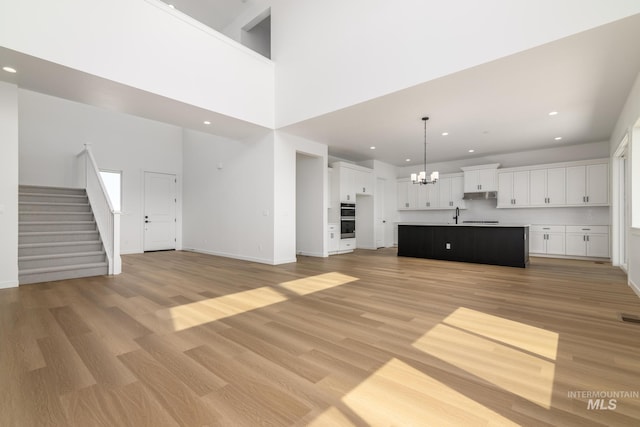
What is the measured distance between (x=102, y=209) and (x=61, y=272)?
4.62 ft

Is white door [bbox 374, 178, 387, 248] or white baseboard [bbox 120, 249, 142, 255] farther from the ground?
white door [bbox 374, 178, 387, 248]

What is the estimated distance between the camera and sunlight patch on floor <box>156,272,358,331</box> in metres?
2.92

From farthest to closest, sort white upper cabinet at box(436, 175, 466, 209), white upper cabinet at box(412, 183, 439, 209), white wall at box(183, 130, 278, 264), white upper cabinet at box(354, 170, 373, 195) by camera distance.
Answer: white upper cabinet at box(412, 183, 439, 209) → white upper cabinet at box(436, 175, 466, 209) → white upper cabinet at box(354, 170, 373, 195) → white wall at box(183, 130, 278, 264)

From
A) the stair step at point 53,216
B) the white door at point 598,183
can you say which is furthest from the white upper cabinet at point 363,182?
the stair step at point 53,216

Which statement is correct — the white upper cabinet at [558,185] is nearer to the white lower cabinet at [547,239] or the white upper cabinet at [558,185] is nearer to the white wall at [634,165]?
the white lower cabinet at [547,239]

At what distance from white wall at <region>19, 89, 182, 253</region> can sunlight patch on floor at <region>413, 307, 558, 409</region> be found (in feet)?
27.8

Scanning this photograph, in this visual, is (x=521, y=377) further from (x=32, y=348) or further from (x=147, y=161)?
(x=147, y=161)

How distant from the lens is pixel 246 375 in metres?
1.87

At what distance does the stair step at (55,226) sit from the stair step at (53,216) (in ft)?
0.81

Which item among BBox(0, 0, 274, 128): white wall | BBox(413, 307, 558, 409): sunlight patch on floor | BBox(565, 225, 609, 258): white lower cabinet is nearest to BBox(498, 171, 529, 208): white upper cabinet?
BBox(565, 225, 609, 258): white lower cabinet

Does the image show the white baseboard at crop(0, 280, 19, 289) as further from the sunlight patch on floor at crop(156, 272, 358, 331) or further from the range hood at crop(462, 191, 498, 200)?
the range hood at crop(462, 191, 498, 200)

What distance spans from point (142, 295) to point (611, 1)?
19.6ft

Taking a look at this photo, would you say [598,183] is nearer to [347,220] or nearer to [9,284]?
[347,220]

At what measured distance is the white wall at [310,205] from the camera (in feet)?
24.0
